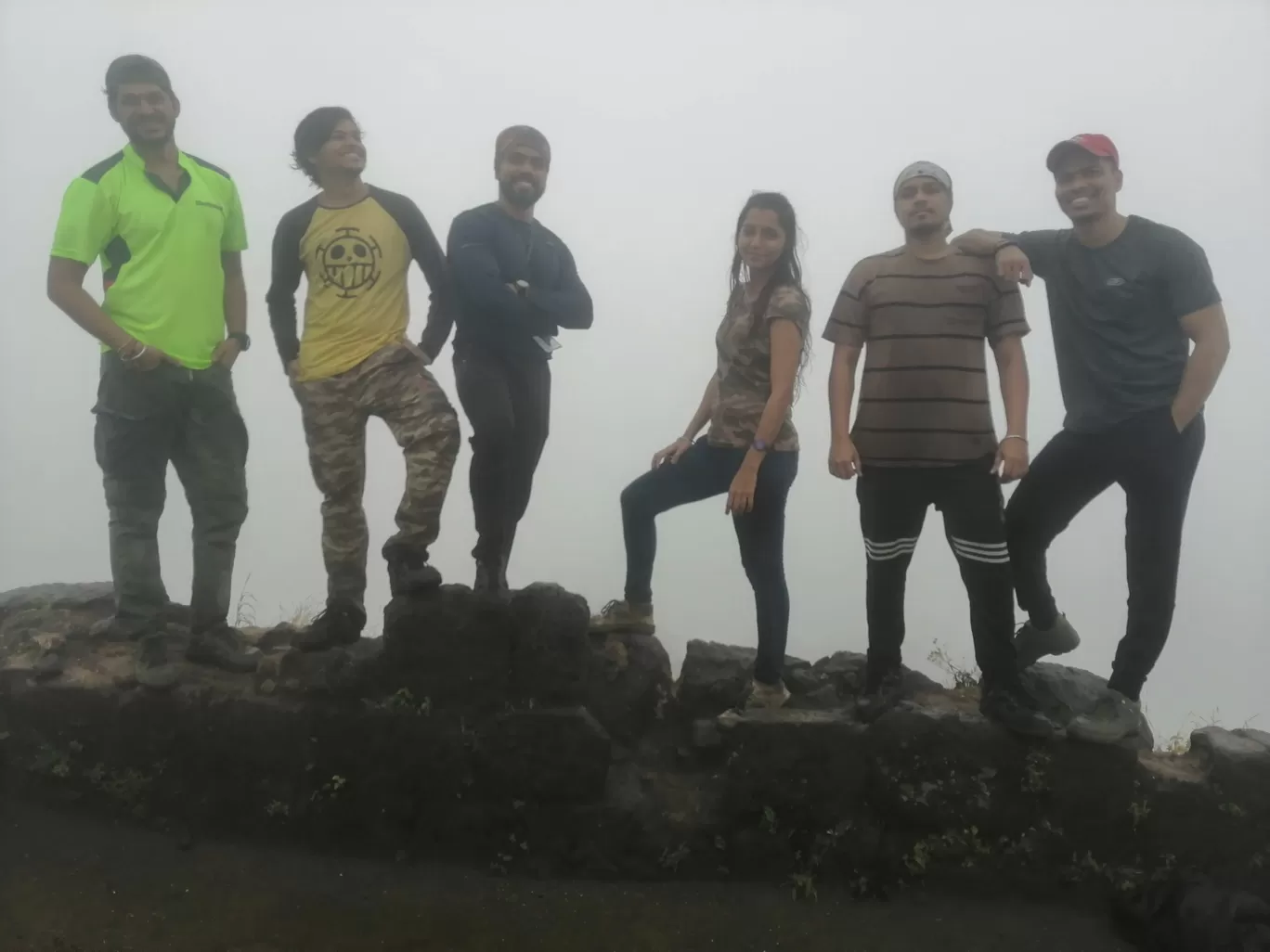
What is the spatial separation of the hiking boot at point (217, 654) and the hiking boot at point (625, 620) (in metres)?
1.52

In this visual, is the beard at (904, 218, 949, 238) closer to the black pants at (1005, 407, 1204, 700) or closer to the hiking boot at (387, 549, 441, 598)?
the black pants at (1005, 407, 1204, 700)

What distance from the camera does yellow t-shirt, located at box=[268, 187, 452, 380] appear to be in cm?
355

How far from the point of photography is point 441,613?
3.45 metres

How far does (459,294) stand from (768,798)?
7.96 feet

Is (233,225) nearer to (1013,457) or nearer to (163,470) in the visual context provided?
(163,470)

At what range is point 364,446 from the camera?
3594mm

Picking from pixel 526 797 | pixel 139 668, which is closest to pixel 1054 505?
pixel 526 797

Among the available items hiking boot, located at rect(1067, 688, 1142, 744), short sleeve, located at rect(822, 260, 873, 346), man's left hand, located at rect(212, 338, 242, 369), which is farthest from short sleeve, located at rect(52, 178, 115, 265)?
hiking boot, located at rect(1067, 688, 1142, 744)

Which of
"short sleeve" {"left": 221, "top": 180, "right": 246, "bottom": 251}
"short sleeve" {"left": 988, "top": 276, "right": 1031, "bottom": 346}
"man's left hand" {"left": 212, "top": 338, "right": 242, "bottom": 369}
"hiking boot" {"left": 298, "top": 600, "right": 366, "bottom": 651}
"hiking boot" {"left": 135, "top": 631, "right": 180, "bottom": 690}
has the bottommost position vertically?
"hiking boot" {"left": 135, "top": 631, "right": 180, "bottom": 690}

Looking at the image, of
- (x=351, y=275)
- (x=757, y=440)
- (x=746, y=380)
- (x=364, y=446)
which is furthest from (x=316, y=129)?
(x=757, y=440)

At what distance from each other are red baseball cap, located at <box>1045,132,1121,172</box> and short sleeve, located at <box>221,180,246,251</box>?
3.55 m

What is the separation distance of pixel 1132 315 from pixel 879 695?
1839 mm

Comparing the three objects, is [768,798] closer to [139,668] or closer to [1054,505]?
[1054,505]

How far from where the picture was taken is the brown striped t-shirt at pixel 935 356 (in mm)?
3287
